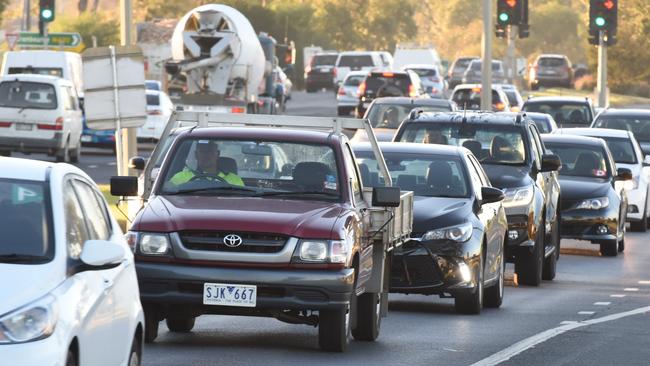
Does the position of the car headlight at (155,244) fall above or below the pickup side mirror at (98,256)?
below

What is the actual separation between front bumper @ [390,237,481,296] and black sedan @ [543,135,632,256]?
9.02 metres

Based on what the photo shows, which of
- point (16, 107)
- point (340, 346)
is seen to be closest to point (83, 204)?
point (340, 346)

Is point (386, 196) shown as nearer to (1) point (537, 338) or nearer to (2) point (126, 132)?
(1) point (537, 338)

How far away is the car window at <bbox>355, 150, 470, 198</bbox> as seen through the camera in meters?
18.2

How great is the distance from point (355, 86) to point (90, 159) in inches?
858

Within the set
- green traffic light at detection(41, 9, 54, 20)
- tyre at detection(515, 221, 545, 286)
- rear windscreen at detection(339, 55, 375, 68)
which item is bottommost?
rear windscreen at detection(339, 55, 375, 68)

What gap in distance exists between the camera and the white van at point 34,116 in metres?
41.9

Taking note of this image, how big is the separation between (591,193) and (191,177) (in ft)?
43.3

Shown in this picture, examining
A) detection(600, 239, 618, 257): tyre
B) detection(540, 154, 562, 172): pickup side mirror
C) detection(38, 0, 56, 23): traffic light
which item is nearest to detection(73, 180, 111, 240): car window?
detection(540, 154, 562, 172): pickup side mirror

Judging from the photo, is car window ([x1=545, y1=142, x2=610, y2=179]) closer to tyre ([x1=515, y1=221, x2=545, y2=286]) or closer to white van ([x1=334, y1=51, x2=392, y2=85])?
tyre ([x1=515, y1=221, x2=545, y2=286])

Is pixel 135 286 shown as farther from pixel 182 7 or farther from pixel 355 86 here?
pixel 182 7

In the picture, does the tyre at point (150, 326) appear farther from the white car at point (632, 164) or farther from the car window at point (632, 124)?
the car window at point (632, 124)

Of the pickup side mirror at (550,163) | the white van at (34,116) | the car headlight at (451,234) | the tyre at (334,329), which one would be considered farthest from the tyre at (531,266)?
the white van at (34,116)

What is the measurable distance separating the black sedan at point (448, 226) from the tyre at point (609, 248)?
25.0 ft
